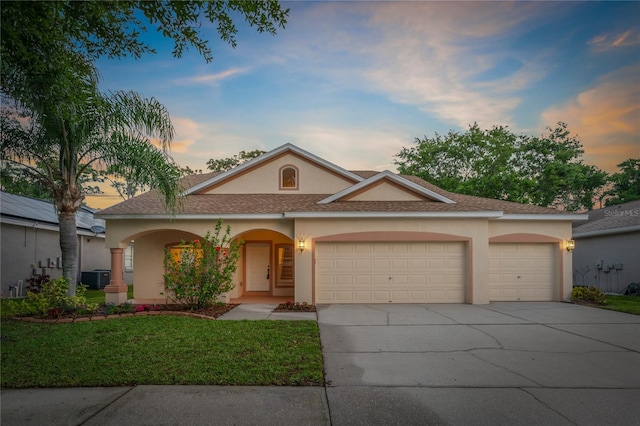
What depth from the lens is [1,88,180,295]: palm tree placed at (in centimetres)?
973

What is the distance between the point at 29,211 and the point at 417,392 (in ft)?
61.5

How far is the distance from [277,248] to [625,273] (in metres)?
15.4

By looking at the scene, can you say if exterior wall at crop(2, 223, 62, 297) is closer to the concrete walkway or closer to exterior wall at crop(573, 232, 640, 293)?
the concrete walkway

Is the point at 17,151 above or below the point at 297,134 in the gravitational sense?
below

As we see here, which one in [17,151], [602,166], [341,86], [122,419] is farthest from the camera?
[602,166]

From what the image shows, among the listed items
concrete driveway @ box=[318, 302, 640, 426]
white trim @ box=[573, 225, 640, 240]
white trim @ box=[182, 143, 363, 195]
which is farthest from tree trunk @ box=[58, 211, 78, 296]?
white trim @ box=[573, 225, 640, 240]

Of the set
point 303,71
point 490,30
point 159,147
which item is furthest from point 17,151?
point 490,30

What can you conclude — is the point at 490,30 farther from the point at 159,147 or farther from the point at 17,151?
the point at 17,151

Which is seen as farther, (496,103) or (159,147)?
(496,103)

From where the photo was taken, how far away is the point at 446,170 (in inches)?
1190

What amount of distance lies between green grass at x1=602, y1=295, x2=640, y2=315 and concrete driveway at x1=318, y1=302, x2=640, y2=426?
134 cm

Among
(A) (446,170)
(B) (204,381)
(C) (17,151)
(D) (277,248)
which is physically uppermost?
(A) (446,170)

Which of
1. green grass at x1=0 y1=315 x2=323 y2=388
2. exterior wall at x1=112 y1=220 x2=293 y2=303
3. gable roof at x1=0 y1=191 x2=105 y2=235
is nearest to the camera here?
green grass at x1=0 y1=315 x2=323 y2=388

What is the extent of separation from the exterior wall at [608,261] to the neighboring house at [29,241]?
24882 millimetres
